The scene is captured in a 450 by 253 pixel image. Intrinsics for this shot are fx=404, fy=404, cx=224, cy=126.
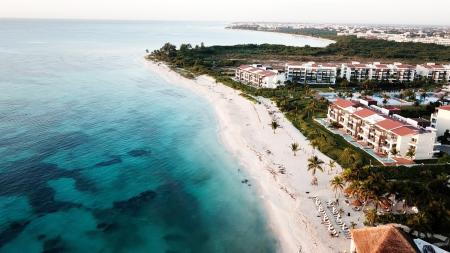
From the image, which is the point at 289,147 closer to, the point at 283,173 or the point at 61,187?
the point at 283,173

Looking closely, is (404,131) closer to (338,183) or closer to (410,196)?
(410,196)

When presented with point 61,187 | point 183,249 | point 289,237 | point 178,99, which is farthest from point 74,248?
point 178,99

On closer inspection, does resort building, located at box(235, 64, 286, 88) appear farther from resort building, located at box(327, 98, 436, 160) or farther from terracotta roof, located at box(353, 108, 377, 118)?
terracotta roof, located at box(353, 108, 377, 118)

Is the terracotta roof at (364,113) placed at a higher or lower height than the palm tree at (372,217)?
higher

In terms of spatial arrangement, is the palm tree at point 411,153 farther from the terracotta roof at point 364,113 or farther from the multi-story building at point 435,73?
the multi-story building at point 435,73

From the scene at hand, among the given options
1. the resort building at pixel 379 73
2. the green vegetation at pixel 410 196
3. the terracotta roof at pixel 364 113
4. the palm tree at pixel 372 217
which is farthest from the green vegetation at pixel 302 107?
the resort building at pixel 379 73

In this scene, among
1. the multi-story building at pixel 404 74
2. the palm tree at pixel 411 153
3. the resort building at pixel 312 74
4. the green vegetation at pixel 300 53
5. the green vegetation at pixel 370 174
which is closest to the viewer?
the green vegetation at pixel 370 174

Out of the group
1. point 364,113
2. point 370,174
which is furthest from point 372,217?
point 364,113

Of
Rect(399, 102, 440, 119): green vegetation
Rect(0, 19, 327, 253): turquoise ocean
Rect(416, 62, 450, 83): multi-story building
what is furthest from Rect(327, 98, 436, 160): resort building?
Rect(416, 62, 450, 83): multi-story building
